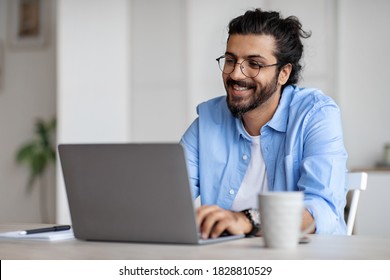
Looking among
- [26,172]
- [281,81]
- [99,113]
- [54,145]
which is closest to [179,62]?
[99,113]

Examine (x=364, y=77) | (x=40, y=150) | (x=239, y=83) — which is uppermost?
(x=364, y=77)

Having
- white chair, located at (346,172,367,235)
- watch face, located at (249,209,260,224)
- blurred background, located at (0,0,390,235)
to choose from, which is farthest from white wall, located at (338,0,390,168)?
watch face, located at (249,209,260,224)

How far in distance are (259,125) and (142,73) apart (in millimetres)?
3874

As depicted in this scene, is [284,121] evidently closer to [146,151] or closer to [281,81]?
[281,81]

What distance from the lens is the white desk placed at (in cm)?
130

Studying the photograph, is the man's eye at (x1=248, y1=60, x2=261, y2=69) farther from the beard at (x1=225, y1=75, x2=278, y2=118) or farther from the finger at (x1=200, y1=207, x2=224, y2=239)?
the finger at (x1=200, y1=207, x2=224, y2=239)

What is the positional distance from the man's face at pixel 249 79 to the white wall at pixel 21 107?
5122 millimetres

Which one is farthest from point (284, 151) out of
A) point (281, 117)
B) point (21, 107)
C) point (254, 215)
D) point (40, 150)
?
point (21, 107)

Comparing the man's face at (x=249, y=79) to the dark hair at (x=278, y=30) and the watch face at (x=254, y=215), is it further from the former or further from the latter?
the watch face at (x=254, y=215)

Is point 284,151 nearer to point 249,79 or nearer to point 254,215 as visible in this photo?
point 249,79

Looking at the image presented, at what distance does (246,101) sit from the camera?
2322 millimetres

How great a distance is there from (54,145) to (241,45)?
5.17m

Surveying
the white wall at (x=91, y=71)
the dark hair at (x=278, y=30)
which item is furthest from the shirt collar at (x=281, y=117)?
the white wall at (x=91, y=71)

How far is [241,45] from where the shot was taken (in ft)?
7.47
